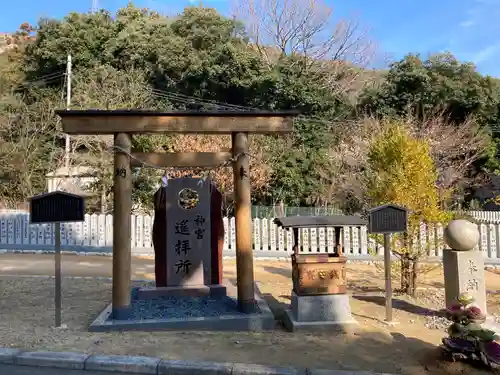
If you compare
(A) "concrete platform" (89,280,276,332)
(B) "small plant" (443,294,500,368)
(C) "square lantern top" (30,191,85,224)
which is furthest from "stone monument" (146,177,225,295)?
(B) "small plant" (443,294,500,368)

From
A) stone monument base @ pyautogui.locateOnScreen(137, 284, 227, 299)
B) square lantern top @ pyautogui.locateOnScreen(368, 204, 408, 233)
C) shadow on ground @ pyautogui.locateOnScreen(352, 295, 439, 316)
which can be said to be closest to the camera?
square lantern top @ pyautogui.locateOnScreen(368, 204, 408, 233)

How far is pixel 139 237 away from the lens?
14609 millimetres

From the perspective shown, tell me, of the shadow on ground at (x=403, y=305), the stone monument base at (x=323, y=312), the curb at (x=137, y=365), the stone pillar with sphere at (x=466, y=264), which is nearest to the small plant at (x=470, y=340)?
the curb at (x=137, y=365)

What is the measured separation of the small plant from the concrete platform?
Answer: 2496mm

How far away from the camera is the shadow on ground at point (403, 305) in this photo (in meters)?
7.32

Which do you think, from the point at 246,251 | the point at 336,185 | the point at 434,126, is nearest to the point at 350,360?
the point at 246,251

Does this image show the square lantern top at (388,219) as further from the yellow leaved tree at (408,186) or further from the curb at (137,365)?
the curb at (137,365)

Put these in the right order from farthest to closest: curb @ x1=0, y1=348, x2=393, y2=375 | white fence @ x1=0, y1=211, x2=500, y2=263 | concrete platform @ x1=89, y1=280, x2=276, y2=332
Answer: white fence @ x1=0, y1=211, x2=500, y2=263, concrete platform @ x1=89, y1=280, x2=276, y2=332, curb @ x1=0, y1=348, x2=393, y2=375

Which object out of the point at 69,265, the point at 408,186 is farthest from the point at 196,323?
the point at 69,265

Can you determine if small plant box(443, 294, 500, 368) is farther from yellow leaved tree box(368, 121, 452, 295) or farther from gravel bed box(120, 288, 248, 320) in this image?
yellow leaved tree box(368, 121, 452, 295)

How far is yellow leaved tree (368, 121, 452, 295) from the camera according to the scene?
7.96m

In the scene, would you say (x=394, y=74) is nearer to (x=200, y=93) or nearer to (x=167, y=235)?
(x=200, y=93)

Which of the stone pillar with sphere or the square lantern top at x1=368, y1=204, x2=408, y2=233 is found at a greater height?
the square lantern top at x1=368, y1=204, x2=408, y2=233

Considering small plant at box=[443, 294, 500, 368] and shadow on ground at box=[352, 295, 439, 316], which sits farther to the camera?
shadow on ground at box=[352, 295, 439, 316]
